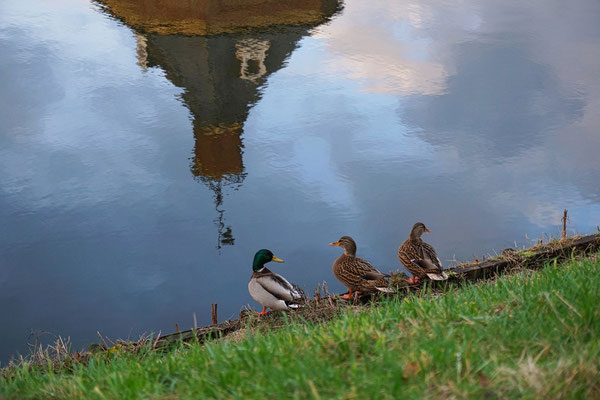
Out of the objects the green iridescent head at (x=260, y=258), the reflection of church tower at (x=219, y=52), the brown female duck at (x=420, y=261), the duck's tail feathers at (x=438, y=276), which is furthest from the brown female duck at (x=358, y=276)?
the reflection of church tower at (x=219, y=52)

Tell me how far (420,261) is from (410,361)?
16.1ft

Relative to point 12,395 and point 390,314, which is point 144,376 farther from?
point 390,314

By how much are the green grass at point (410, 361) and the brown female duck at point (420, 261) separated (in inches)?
133

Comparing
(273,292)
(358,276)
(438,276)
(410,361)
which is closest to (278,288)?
(273,292)

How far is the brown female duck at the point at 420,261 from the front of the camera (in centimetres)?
861

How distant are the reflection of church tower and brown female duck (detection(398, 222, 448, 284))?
4.15 m

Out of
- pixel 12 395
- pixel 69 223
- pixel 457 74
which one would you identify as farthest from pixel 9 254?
pixel 457 74

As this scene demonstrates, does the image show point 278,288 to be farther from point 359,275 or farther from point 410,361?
point 410,361

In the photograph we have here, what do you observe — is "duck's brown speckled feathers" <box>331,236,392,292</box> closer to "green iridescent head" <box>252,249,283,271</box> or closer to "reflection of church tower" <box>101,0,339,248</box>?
"green iridescent head" <box>252,249,283,271</box>

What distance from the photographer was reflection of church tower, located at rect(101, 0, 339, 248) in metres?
15.3

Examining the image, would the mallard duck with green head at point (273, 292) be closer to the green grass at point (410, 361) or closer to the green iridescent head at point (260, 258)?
the green iridescent head at point (260, 258)

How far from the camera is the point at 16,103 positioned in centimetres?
1712

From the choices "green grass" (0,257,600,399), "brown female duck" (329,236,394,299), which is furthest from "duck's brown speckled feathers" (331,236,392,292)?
"green grass" (0,257,600,399)

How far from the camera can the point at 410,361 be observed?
386 cm
